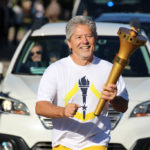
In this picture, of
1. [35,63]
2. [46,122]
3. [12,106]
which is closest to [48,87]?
[46,122]

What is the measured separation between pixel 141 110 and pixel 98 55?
4.17 ft

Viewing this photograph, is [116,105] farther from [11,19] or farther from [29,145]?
[11,19]

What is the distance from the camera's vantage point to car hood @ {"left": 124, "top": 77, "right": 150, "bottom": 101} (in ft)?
18.7

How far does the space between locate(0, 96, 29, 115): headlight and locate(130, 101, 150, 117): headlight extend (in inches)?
38.7

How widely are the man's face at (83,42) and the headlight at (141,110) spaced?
1.94 m

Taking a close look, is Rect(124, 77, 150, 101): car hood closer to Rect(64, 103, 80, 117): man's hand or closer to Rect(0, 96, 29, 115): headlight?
Rect(0, 96, 29, 115): headlight

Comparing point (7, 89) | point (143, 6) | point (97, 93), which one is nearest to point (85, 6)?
point (143, 6)

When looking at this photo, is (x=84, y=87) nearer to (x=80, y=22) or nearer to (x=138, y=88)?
(x=80, y=22)

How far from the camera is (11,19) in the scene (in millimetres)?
23016

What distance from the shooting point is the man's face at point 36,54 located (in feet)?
22.0

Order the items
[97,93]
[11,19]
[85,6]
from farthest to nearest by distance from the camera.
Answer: [11,19] < [85,6] < [97,93]

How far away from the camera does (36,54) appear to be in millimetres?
6773

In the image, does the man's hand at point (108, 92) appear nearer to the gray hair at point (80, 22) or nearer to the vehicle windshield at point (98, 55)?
the gray hair at point (80, 22)

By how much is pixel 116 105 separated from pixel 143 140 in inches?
72.2
